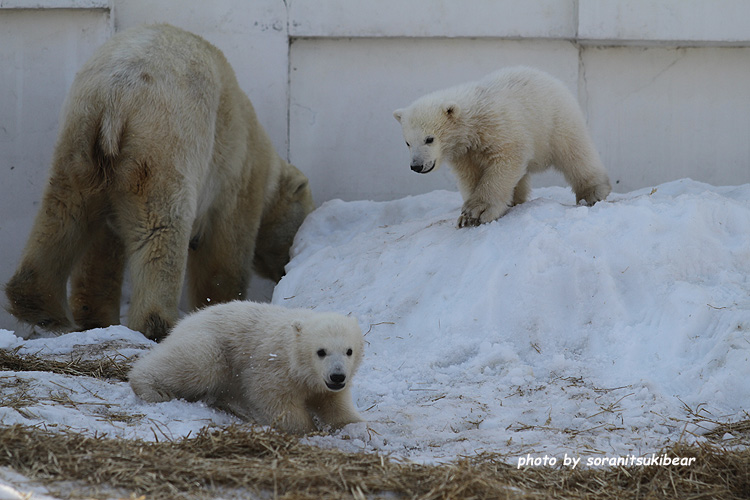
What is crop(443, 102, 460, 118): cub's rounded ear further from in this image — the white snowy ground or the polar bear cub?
the polar bear cub

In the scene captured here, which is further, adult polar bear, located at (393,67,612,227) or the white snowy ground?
adult polar bear, located at (393,67,612,227)

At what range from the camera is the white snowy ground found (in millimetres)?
3482

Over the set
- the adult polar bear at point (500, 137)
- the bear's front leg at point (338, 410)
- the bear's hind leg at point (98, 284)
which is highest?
the adult polar bear at point (500, 137)

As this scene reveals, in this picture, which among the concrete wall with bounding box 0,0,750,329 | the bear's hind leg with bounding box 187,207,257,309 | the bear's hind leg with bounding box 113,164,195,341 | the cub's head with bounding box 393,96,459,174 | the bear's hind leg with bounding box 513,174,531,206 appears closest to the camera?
the cub's head with bounding box 393,96,459,174

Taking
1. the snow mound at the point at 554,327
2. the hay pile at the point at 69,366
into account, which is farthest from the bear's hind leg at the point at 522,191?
the hay pile at the point at 69,366

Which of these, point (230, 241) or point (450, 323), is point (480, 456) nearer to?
point (450, 323)

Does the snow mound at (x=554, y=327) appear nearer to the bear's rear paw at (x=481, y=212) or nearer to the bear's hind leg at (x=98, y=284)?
the bear's rear paw at (x=481, y=212)

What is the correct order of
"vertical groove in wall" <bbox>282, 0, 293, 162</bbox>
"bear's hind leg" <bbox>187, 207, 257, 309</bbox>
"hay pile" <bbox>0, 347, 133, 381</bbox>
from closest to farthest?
"hay pile" <bbox>0, 347, 133, 381</bbox> < "bear's hind leg" <bbox>187, 207, 257, 309</bbox> < "vertical groove in wall" <bbox>282, 0, 293, 162</bbox>

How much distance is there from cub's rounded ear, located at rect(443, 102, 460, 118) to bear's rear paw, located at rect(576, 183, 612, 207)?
1080 mm

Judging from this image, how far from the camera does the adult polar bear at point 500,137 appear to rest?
16.5 ft

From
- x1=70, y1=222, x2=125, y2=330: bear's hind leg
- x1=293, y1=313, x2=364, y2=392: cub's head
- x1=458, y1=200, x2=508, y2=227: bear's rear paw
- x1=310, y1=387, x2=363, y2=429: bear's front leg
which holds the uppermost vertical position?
x1=458, y1=200, x2=508, y2=227: bear's rear paw

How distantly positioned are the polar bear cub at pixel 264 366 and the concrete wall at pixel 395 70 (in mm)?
3682

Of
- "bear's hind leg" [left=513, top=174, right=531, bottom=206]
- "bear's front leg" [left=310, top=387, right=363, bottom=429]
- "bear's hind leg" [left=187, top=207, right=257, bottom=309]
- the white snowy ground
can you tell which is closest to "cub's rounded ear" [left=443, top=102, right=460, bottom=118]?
the white snowy ground

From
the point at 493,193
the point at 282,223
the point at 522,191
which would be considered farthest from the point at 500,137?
the point at 282,223
